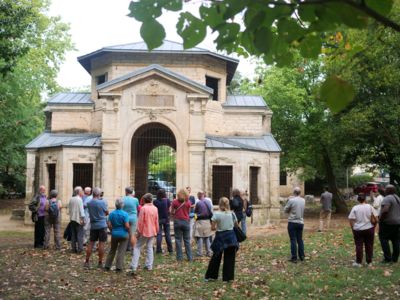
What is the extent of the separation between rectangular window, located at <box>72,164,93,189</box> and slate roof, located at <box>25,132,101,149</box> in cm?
102

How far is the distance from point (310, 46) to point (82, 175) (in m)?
18.5

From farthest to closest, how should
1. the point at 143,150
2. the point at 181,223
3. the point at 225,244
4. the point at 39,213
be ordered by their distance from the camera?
the point at 143,150 < the point at 39,213 < the point at 181,223 < the point at 225,244

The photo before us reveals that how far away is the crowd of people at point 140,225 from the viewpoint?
30.2 feet

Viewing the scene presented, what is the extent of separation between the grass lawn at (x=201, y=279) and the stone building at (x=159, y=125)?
311 inches

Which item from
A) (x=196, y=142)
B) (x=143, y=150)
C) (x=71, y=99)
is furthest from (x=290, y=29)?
(x=143, y=150)

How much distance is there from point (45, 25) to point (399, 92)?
26213 millimetres

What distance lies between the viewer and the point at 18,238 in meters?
16.9

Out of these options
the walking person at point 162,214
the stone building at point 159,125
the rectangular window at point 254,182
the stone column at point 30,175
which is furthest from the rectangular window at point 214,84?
the walking person at point 162,214

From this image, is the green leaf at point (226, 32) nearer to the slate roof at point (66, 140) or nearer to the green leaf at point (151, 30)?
the green leaf at point (151, 30)

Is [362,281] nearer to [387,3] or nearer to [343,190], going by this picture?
[387,3]

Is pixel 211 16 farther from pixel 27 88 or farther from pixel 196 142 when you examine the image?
pixel 27 88

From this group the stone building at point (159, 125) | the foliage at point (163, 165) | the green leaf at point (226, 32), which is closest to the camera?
the green leaf at point (226, 32)

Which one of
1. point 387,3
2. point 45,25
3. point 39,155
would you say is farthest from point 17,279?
point 45,25

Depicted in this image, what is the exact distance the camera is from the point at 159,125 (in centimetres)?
2211
